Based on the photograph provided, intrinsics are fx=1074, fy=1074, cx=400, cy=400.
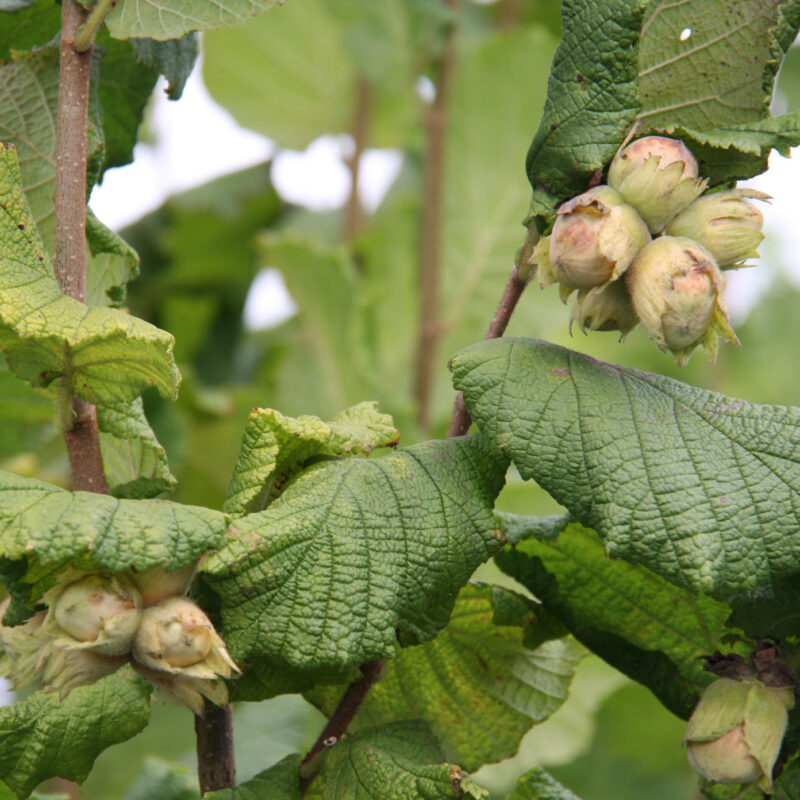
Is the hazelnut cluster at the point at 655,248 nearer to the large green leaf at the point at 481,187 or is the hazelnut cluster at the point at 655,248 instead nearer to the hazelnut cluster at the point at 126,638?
the hazelnut cluster at the point at 126,638

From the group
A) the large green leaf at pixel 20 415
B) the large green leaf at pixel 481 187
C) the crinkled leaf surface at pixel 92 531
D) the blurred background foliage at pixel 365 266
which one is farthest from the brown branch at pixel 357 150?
the crinkled leaf surface at pixel 92 531

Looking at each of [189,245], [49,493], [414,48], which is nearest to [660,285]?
[49,493]

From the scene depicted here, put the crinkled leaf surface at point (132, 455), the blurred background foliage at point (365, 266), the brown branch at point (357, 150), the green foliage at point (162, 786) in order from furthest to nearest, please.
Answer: the brown branch at point (357, 150) → the blurred background foliage at point (365, 266) → the green foliage at point (162, 786) → the crinkled leaf surface at point (132, 455)

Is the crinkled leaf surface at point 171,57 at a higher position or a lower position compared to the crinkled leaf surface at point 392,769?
higher

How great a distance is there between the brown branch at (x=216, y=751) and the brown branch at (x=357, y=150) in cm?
152

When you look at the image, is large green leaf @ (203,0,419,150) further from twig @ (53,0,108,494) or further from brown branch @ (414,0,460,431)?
twig @ (53,0,108,494)

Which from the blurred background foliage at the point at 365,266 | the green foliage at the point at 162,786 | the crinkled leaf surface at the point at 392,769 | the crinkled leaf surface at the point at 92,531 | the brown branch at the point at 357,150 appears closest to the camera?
the crinkled leaf surface at the point at 92,531

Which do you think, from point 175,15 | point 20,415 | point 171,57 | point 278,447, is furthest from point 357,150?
point 278,447

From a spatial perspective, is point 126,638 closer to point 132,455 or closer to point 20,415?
point 132,455

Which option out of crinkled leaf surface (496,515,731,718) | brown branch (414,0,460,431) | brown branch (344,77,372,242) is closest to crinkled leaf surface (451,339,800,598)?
crinkled leaf surface (496,515,731,718)

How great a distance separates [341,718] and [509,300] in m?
0.36

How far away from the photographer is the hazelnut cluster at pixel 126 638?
685 mm

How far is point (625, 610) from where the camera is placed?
3.06ft

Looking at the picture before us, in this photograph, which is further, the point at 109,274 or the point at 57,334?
the point at 109,274
